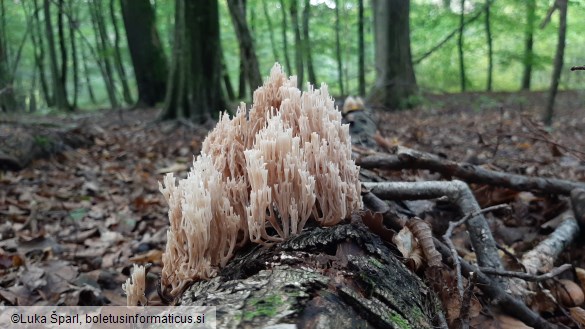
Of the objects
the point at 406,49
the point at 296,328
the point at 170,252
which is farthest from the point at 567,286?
the point at 406,49

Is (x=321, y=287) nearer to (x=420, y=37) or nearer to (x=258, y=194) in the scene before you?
(x=258, y=194)

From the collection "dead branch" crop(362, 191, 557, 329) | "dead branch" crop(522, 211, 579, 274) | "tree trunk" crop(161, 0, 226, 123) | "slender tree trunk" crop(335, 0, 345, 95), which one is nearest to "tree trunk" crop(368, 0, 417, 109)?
"tree trunk" crop(161, 0, 226, 123)

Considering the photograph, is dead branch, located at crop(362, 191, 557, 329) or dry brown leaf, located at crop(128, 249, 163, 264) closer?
dead branch, located at crop(362, 191, 557, 329)

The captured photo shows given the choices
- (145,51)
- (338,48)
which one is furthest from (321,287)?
(338,48)

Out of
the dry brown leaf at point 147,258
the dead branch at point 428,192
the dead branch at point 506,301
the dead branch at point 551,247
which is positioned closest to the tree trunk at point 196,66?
the dry brown leaf at point 147,258

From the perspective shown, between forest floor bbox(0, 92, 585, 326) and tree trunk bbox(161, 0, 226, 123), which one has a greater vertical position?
tree trunk bbox(161, 0, 226, 123)

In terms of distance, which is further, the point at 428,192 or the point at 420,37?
the point at 420,37

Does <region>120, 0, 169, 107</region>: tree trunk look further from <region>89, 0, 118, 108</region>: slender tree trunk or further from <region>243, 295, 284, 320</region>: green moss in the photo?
<region>243, 295, 284, 320</region>: green moss

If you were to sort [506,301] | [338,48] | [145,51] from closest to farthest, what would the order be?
[506,301] < [145,51] < [338,48]
